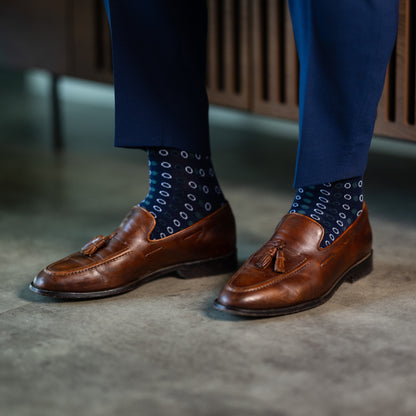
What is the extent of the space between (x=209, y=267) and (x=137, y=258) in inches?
5.0

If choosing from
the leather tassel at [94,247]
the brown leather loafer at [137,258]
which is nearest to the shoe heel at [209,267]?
the brown leather loafer at [137,258]

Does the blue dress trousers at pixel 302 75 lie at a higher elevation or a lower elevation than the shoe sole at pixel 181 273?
higher

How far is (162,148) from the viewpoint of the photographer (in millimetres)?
1085

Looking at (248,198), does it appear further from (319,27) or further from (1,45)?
(1,45)

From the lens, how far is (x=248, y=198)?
1.55 metres

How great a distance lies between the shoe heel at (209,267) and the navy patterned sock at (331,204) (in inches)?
6.0

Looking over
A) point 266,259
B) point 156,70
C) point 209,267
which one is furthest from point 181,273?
point 156,70

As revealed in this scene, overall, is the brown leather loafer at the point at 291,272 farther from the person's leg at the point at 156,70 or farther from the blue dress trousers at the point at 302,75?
the person's leg at the point at 156,70

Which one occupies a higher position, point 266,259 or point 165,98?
point 165,98

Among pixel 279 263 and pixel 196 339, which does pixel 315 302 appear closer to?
pixel 279 263

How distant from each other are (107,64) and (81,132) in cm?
46

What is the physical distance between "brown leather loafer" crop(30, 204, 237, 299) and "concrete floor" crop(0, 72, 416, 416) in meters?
0.02

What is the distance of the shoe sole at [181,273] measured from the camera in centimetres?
100

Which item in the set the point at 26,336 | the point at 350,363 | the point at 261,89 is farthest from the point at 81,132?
the point at 350,363
